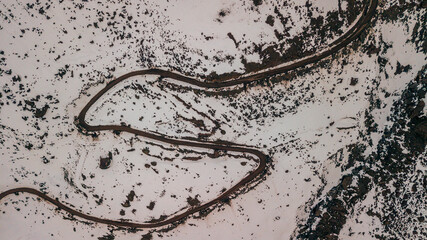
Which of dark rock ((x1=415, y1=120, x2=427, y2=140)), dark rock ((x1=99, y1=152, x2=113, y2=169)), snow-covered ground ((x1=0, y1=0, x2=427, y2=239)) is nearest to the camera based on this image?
snow-covered ground ((x1=0, y1=0, x2=427, y2=239))

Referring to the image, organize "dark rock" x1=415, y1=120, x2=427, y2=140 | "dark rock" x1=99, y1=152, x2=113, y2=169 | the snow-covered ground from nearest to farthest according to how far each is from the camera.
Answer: the snow-covered ground
"dark rock" x1=415, y1=120, x2=427, y2=140
"dark rock" x1=99, y1=152, x2=113, y2=169

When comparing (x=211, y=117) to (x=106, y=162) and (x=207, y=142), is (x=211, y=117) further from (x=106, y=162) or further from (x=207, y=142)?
(x=106, y=162)

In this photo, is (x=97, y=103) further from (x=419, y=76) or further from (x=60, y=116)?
(x=419, y=76)

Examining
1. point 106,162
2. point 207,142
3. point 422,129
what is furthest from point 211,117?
point 422,129

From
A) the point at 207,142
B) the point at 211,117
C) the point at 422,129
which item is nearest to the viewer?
the point at 422,129

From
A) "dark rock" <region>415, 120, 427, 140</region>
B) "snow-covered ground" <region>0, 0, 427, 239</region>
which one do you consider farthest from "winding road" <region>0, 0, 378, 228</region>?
"dark rock" <region>415, 120, 427, 140</region>

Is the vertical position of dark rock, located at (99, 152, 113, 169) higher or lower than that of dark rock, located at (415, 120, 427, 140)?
lower

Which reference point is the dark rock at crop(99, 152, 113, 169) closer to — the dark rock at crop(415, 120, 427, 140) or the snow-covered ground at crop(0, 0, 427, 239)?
the snow-covered ground at crop(0, 0, 427, 239)

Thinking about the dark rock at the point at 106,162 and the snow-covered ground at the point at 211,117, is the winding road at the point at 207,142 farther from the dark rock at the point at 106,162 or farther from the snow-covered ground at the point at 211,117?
the dark rock at the point at 106,162

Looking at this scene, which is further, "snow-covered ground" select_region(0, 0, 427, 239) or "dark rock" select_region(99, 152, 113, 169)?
"dark rock" select_region(99, 152, 113, 169)

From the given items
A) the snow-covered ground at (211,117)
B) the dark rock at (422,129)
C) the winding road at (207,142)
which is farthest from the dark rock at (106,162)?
the dark rock at (422,129)
